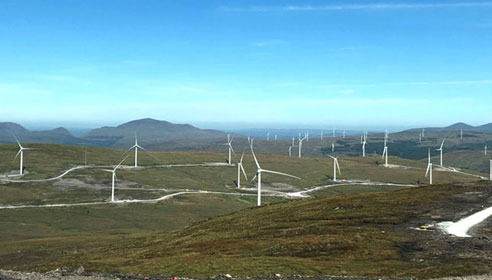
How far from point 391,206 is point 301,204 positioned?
24.3 metres

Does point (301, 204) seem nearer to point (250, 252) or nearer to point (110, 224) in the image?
point (250, 252)

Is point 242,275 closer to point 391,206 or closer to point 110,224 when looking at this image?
point 391,206

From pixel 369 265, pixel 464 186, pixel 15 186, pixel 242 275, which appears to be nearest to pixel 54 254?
pixel 242 275

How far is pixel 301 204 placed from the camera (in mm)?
110812

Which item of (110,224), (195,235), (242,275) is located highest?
(242,275)

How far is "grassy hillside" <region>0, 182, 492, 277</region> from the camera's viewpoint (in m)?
47.6

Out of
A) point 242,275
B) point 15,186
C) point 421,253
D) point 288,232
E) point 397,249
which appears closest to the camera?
point 242,275

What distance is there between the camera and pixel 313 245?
59938 mm

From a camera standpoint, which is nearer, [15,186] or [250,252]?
[250,252]

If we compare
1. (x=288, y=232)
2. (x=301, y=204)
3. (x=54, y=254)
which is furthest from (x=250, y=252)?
(x=301, y=204)

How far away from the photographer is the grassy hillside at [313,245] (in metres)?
47.6

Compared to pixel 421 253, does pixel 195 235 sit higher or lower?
lower

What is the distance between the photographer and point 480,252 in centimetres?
5066

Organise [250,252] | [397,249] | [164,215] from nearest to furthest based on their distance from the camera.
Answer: [397,249] < [250,252] < [164,215]
